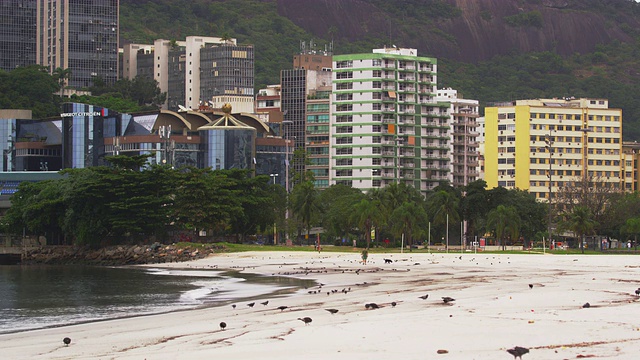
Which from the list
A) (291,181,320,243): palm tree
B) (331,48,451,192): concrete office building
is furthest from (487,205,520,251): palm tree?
Answer: (331,48,451,192): concrete office building

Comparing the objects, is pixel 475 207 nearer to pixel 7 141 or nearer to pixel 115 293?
pixel 7 141

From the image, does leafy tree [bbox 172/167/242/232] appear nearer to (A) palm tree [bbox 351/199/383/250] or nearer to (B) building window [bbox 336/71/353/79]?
(A) palm tree [bbox 351/199/383/250]

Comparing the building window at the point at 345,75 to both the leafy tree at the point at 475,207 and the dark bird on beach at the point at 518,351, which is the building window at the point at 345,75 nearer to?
the leafy tree at the point at 475,207

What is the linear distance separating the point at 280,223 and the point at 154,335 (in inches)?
3936

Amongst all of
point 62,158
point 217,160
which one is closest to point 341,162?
point 217,160

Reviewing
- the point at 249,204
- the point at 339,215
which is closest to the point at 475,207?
the point at 339,215

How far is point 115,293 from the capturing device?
60.8m

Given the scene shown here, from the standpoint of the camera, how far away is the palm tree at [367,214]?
117125 mm

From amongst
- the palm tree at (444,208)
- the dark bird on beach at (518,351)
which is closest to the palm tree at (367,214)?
the palm tree at (444,208)

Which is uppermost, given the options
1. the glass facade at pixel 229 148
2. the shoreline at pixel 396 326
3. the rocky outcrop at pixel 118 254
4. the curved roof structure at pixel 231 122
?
the curved roof structure at pixel 231 122

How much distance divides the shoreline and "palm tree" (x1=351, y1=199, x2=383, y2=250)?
59.9 metres

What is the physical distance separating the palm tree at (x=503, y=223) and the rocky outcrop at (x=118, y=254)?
35.1m

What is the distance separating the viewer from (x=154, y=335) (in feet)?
115

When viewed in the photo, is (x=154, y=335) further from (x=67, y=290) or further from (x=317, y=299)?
(x=67, y=290)
